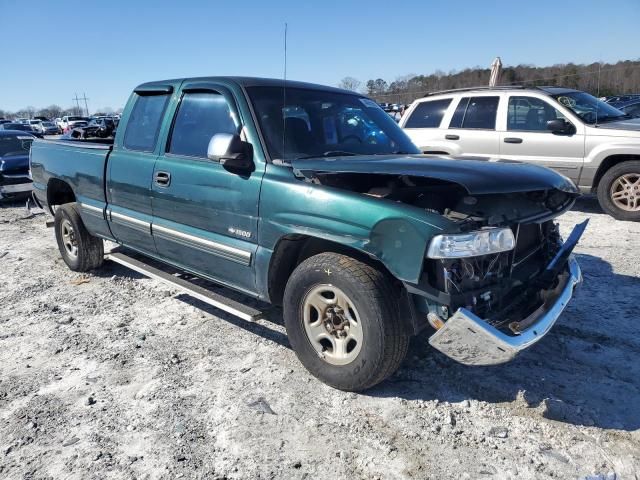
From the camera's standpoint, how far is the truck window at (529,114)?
783cm

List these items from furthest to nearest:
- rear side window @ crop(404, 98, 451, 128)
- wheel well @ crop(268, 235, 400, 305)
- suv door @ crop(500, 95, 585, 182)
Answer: rear side window @ crop(404, 98, 451, 128), suv door @ crop(500, 95, 585, 182), wheel well @ crop(268, 235, 400, 305)

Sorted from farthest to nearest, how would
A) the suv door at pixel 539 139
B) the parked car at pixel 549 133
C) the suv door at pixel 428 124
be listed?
the suv door at pixel 428 124, the suv door at pixel 539 139, the parked car at pixel 549 133

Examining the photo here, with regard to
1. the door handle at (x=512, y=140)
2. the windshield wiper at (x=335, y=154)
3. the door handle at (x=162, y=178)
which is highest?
the windshield wiper at (x=335, y=154)

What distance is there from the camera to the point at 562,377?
330 cm

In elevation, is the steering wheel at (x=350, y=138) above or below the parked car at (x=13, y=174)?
above

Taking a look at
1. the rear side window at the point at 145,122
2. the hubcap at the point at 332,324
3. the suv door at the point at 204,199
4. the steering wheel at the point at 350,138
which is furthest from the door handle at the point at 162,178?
the hubcap at the point at 332,324

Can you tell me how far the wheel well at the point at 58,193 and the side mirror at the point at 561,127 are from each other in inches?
262

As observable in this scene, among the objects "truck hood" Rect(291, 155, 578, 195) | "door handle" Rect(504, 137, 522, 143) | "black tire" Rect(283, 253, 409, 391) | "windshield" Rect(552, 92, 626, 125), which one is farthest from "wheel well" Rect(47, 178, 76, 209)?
"windshield" Rect(552, 92, 626, 125)

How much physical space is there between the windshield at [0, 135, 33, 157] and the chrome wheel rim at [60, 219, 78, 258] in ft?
21.8

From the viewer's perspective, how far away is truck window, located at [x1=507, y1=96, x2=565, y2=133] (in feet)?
25.7

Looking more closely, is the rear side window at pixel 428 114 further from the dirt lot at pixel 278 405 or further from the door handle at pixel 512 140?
the dirt lot at pixel 278 405

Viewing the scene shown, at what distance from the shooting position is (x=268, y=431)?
2.82 metres

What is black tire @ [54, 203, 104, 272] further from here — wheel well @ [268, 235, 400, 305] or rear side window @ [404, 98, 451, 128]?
rear side window @ [404, 98, 451, 128]

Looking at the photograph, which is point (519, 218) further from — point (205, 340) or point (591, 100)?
point (591, 100)
